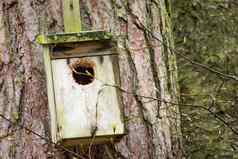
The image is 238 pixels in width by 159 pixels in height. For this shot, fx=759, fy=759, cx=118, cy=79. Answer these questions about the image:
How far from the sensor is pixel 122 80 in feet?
9.36

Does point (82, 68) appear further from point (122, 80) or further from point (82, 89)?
point (122, 80)

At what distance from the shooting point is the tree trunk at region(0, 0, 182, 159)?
2789 millimetres

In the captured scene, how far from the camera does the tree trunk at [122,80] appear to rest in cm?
279

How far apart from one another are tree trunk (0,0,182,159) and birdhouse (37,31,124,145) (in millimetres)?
90

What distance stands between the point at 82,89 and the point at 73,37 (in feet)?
0.61

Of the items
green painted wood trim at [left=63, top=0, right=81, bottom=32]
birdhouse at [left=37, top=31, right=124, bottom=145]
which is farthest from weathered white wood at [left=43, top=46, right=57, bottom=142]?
green painted wood trim at [left=63, top=0, right=81, bottom=32]

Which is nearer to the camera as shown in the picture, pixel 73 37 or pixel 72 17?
pixel 73 37

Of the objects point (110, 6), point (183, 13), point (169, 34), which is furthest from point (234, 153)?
point (110, 6)

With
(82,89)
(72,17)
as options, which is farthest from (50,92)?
(72,17)

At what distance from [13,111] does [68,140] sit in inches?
10.5

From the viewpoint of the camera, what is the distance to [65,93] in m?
2.68

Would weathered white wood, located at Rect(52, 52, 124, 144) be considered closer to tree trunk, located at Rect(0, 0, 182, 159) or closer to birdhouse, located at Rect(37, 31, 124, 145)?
birdhouse, located at Rect(37, 31, 124, 145)

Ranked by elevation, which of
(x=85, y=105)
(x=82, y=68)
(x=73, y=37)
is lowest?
(x=85, y=105)

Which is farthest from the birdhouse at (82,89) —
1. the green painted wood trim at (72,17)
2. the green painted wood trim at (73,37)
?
the green painted wood trim at (72,17)
